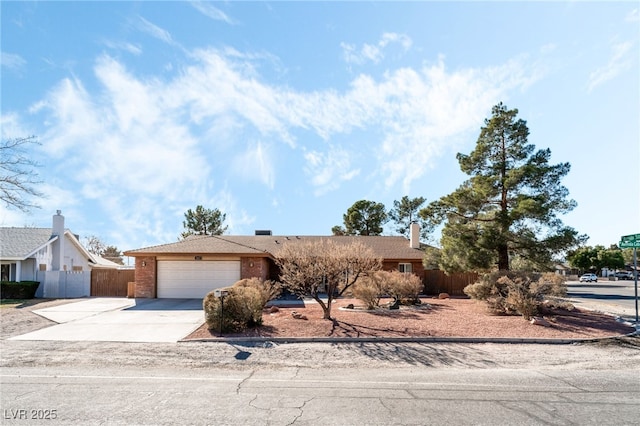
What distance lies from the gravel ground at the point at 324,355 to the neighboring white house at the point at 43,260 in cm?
1413

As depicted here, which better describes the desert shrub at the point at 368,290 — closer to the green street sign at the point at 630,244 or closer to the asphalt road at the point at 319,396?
the asphalt road at the point at 319,396

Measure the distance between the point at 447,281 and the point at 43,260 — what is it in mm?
25474

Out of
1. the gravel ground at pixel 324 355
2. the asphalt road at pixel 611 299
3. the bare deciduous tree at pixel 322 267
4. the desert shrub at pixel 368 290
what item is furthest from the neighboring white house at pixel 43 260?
the asphalt road at pixel 611 299

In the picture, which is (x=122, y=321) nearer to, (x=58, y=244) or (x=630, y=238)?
(x=58, y=244)

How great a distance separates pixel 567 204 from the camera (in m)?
18.0

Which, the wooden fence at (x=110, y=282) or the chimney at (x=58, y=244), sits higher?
the chimney at (x=58, y=244)

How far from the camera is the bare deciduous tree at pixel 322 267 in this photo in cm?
1295

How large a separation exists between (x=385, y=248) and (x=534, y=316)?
534 inches

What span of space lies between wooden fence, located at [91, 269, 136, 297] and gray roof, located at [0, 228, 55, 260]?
4099 mm

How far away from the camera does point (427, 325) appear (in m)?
12.7

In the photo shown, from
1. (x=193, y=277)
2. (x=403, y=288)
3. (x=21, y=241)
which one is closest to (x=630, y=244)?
(x=403, y=288)

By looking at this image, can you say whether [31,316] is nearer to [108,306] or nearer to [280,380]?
[108,306]

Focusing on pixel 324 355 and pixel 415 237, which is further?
pixel 415 237

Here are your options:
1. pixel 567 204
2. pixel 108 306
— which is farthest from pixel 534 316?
pixel 108 306
